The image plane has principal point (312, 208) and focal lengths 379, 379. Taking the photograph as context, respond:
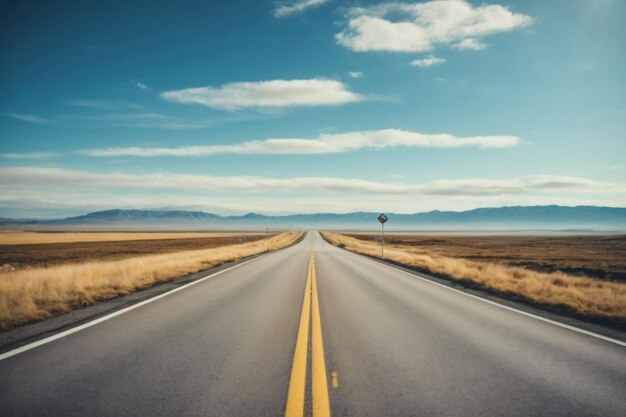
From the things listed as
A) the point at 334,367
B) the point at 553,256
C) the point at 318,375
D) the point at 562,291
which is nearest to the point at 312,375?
the point at 318,375

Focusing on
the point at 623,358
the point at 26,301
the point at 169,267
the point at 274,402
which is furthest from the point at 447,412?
the point at 169,267

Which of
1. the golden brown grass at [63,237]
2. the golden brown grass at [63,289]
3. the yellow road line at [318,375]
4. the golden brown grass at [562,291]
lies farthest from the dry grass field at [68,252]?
the golden brown grass at [562,291]

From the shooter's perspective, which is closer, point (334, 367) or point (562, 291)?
point (334, 367)

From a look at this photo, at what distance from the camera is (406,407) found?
364 cm

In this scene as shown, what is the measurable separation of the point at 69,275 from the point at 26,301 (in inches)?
188

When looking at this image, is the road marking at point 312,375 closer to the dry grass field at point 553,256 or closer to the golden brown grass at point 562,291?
the golden brown grass at point 562,291

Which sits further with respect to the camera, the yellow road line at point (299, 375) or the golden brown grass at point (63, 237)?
the golden brown grass at point (63, 237)

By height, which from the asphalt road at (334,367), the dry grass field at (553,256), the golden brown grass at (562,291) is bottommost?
the dry grass field at (553,256)

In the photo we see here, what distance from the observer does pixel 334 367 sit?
475cm

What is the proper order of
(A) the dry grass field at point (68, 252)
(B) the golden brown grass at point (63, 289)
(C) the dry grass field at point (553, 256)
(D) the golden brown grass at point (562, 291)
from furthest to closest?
1. (A) the dry grass field at point (68, 252)
2. (C) the dry grass field at point (553, 256)
3. (D) the golden brown grass at point (562, 291)
4. (B) the golden brown grass at point (63, 289)

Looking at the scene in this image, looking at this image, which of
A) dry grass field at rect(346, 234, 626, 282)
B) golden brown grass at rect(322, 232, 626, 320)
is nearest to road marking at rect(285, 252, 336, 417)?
golden brown grass at rect(322, 232, 626, 320)

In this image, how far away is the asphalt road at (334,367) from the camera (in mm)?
3678

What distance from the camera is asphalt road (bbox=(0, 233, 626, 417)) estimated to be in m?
3.68

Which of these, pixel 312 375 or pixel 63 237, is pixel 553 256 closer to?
pixel 312 375
